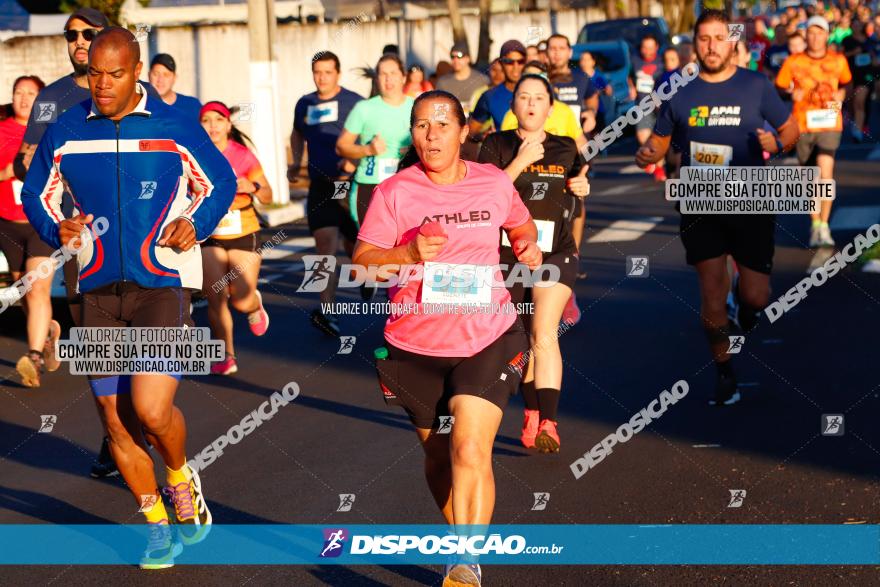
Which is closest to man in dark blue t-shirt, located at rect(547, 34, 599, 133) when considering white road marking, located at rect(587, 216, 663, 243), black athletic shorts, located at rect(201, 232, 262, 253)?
white road marking, located at rect(587, 216, 663, 243)

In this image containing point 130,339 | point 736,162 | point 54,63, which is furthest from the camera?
point 54,63

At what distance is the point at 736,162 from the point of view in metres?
8.35

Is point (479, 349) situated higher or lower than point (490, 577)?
higher

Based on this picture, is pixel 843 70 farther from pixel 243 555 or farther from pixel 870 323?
pixel 243 555

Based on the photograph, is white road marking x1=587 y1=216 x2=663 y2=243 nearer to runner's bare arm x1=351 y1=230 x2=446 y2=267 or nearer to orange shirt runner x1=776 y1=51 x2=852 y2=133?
orange shirt runner x1=776 y1=51 x2=852 y2=133

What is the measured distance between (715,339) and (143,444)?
367 cm

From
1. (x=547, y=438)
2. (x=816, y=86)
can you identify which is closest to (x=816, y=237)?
(x=816, y=86)

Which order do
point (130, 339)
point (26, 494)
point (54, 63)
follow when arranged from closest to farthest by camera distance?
point (130, 339)
point (26, 494)
point (54, 63)

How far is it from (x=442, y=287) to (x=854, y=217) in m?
11.2

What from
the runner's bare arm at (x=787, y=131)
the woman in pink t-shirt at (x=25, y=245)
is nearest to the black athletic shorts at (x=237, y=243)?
the woman in pink t-shirt at (x=25, y=245)

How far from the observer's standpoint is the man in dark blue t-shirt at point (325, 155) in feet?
37.9

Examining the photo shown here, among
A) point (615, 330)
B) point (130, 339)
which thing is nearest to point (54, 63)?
point (615, 330)

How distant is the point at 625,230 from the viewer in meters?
15.8

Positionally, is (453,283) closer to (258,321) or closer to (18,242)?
(258,321)
